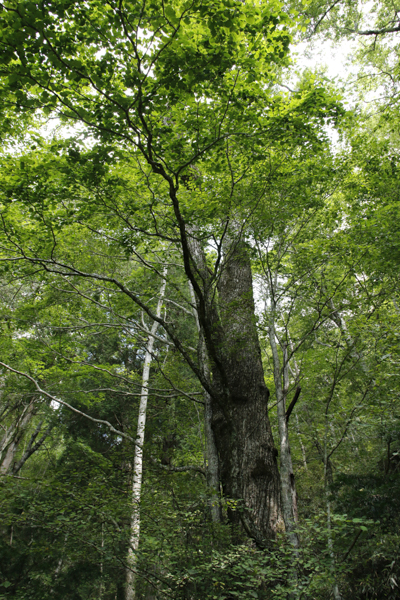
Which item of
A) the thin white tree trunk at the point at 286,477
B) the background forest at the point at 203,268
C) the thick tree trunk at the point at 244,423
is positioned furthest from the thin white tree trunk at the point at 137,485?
the thin white tree trunk at the point at 286,477

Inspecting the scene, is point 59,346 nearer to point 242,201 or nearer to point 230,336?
point 230,336

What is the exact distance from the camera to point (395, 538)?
125 inches

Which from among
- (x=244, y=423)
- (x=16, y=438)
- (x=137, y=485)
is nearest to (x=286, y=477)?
(x=244, y=423)

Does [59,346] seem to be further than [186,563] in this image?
Yes

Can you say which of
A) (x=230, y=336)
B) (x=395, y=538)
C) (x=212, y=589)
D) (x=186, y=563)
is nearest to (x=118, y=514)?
(x=186, y=563)

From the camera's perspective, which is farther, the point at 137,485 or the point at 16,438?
the point at 16,438

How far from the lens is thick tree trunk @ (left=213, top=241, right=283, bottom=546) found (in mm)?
3330

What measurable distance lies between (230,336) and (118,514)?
237cm

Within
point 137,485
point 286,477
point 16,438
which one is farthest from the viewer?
point 16,438

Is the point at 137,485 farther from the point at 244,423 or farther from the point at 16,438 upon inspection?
the point at 16,438

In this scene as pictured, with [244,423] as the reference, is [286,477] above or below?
below

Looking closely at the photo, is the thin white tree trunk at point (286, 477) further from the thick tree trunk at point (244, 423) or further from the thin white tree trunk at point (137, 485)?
the thin white tree trunk at point (137, 485)

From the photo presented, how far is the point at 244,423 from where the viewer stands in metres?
3.88

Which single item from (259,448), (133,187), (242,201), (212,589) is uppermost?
(133,187)
